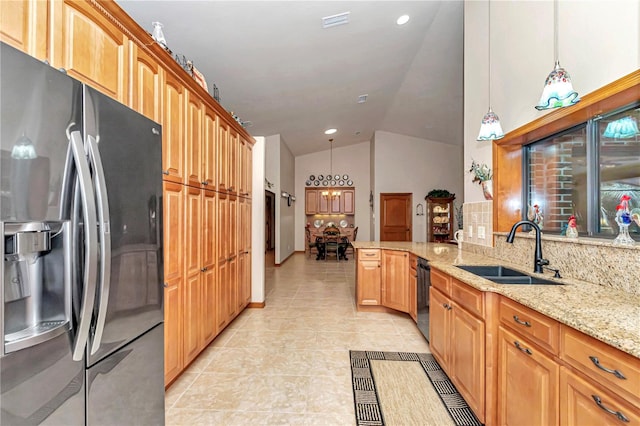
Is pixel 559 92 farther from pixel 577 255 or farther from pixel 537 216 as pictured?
pixel 537 216

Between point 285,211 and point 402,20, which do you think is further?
point 285,211

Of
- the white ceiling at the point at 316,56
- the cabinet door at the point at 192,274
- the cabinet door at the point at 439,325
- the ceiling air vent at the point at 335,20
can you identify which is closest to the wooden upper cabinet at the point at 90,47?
the cabinet door at the point at 192,274

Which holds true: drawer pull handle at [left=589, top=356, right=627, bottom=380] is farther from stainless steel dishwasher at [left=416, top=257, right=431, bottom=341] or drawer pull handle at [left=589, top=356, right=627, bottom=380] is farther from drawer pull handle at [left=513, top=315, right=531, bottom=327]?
stainless steel dishwasher at [left=416, top=257, right=431, bottom=341]

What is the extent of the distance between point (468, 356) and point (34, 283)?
2112 millimetres

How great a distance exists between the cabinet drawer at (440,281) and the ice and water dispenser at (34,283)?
214 cm

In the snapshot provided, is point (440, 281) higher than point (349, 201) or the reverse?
the reverse

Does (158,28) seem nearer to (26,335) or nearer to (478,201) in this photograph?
(26,335)

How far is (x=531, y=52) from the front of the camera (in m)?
2.14

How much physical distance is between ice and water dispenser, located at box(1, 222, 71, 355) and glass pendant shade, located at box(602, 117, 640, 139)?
2772mm

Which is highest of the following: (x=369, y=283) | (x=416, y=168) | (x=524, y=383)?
(x=416, y=168)

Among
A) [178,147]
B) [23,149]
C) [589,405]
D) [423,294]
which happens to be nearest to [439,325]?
[423,294]

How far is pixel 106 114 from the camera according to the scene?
1078 mm

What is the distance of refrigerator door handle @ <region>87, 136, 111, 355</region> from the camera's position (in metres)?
0.98

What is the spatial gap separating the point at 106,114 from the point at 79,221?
43cm
